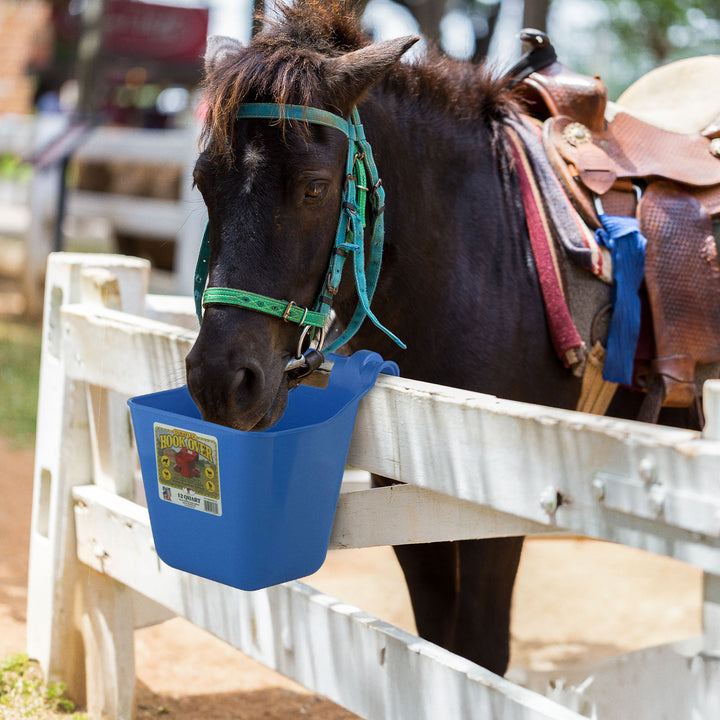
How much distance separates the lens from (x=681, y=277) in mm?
2564

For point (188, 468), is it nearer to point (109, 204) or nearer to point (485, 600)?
point (485, 600)

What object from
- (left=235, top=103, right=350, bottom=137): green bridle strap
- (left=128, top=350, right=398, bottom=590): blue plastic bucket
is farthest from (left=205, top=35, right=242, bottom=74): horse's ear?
(left=128, top=350, right=398, bottom=590): blue plastic bucket

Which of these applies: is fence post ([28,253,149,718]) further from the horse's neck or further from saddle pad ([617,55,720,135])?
saddle pad ([617,55,720,135])

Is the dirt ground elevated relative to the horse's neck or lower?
lower

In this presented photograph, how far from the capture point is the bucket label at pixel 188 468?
5.64ft

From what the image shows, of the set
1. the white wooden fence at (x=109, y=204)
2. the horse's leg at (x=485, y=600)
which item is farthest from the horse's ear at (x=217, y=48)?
the white wooden fence at (x=109, y=204)

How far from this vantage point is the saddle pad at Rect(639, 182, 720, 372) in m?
2.54

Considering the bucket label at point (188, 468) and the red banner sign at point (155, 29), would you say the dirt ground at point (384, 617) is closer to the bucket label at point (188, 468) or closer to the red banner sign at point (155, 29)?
the bucket label at point (188, 468)

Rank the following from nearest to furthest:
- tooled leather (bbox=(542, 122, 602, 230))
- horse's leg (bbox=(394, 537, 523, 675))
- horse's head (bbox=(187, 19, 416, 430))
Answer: horse's head (bbox=(187, 19, 416, 430)), horse's leg (bbox=(394, 537, 523, 675)), tooled leather (bbox=(542, 122, 602, 230))

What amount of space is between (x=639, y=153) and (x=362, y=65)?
44.6 inches

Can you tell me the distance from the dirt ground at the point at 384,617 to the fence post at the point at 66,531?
0.99 feet

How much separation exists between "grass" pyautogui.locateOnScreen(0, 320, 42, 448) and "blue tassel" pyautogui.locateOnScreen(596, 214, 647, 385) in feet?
15.6

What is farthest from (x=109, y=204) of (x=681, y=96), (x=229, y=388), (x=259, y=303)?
(x=229, y=388)

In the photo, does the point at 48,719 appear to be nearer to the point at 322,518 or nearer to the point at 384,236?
the point at 322,518
